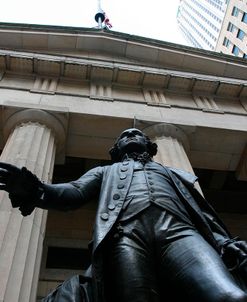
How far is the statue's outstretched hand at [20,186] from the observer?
10.5 feet

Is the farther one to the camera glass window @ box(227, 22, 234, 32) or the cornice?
glass window @ box(227, 22, 234, 32)

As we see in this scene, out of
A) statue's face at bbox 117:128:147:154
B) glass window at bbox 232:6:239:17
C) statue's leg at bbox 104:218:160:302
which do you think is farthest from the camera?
glass window at bbox 232:6:239:17

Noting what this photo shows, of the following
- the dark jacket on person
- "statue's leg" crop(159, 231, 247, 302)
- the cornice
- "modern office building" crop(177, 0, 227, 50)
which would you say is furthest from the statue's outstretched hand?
"modern office building" crop(177, 0, 227, 50)

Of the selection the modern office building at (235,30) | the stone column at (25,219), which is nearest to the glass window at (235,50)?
the modern office building at (235,30)

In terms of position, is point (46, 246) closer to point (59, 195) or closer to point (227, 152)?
point (227, 152)

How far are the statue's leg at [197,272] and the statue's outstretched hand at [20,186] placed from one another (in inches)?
→ 46.7

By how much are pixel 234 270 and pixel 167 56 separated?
13919 mm

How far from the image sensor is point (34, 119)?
10688mm

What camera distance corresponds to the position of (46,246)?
11750 mm

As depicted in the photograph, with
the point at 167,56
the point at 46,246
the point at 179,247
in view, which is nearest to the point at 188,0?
the point at 167,56

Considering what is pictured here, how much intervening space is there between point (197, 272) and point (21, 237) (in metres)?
4.58

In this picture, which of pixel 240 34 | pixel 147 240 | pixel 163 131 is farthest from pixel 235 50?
pixel 147 240

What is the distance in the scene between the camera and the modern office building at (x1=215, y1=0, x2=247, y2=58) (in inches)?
1865

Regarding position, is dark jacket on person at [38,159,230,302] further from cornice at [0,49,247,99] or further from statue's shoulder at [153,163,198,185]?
cornice at [0,49,247,99]
